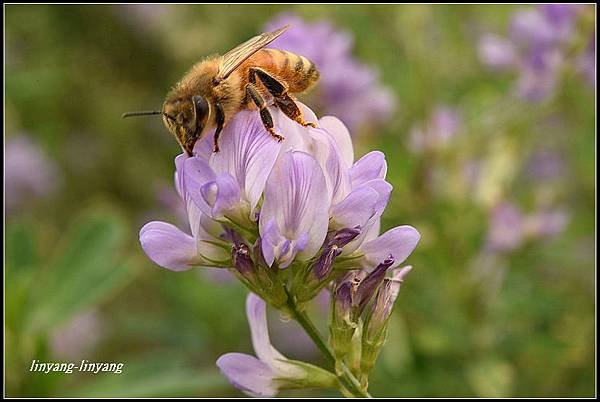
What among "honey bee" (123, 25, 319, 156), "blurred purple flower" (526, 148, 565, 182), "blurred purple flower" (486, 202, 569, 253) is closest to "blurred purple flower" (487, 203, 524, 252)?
"blurred purple flower" (486, 202, 569, 253)

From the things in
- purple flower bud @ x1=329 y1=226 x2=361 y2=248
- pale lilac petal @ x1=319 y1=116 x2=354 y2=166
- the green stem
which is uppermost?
pale lilac petal @ x1=319 y1=116 x2=354 y2=166

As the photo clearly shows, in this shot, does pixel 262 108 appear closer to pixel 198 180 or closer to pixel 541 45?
pixel 198 180

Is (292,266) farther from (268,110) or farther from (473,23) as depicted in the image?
(473,23)

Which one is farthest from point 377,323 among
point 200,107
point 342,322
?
point 200,107

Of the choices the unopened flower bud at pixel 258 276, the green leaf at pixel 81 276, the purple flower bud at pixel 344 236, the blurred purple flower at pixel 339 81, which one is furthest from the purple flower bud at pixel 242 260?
the blurred purple flower at pixel 339 81

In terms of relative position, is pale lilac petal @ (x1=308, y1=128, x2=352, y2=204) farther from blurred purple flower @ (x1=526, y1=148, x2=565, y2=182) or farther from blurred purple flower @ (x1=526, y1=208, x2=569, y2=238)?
blurred purple flower @ (x1=526, y1=148, x2=565, y2=182)
